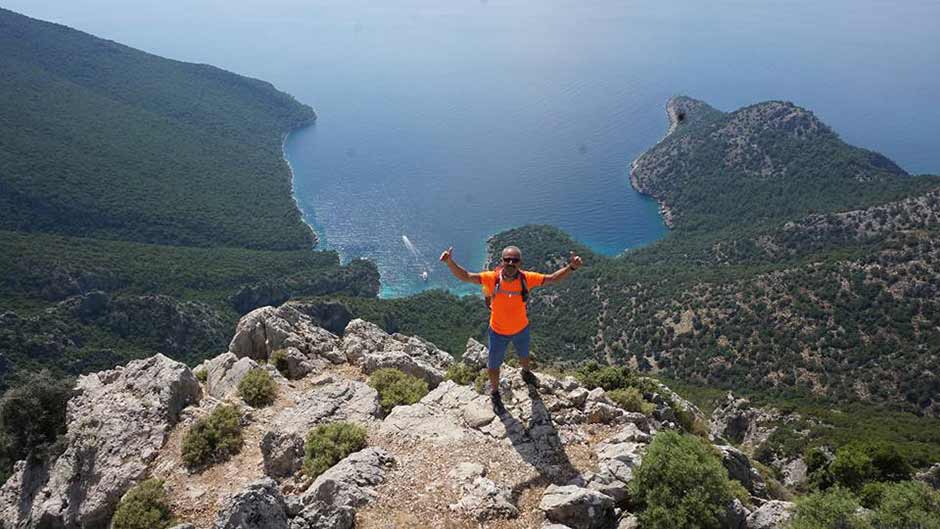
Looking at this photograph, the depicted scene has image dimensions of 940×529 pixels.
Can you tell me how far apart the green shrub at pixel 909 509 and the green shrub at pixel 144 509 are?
37.8 feet

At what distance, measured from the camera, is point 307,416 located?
40.1ft

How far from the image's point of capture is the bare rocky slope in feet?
28.1

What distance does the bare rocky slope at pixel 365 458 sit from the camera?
8.58 metres

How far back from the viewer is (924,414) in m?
42.7

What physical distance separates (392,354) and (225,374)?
463 cm

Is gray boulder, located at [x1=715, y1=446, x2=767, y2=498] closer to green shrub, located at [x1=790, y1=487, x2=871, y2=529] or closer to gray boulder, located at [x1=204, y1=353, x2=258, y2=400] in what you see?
green shrub, located at [x1=790, y1=487, x2=871, y2=529]

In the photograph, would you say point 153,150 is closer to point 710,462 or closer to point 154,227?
point 154,227

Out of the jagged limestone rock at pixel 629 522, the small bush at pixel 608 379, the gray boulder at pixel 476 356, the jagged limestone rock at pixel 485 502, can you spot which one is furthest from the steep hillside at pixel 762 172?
the jagged limestone rock at pixel 485 502

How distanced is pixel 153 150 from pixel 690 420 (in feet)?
397

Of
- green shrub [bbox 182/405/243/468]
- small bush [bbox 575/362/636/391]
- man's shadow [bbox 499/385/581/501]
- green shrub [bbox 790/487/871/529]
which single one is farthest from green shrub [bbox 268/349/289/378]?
green shrub [bbox 790/487/871/529]

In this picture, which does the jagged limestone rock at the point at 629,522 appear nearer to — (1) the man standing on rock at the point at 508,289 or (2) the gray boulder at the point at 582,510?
(2) the gray boulder at the point at 582,510

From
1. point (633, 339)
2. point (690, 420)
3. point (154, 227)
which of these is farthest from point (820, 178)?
point (154, 227)

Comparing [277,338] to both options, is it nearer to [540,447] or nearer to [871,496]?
[540,447]

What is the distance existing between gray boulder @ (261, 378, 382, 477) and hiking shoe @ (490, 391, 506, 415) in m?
2.79
